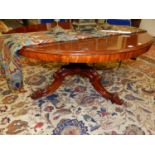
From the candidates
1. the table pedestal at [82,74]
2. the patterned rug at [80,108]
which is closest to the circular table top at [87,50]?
the table pedestal at [82,74]

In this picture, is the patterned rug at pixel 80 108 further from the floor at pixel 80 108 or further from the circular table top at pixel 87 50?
the circular table top at pixel 87 50

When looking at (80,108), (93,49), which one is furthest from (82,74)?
(93,49)

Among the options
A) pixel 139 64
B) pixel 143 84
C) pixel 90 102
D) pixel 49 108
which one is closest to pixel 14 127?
pixel 49 108

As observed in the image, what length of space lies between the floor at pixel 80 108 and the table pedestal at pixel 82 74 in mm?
60

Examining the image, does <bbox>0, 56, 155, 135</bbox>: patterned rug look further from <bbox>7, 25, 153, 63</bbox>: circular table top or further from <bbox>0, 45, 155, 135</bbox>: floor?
<bbox>7, 25, 153, 63</bbox>: circular table top

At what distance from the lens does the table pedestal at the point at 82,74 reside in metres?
1.95

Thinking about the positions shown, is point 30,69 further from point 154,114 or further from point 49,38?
point 154,114

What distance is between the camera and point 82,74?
199cm

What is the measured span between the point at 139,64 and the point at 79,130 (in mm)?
1652

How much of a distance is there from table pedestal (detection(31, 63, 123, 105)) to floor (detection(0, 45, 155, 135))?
0.20 feet

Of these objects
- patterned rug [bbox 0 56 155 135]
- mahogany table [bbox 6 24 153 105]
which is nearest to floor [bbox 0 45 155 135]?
patterned rug [bbox 0 56 155 135]

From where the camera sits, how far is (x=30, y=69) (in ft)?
8.72

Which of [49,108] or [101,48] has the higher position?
[101,48]
